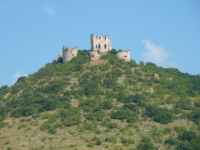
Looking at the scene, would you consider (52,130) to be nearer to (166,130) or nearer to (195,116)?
(166,130)

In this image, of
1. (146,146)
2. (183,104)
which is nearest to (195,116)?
(183,104)

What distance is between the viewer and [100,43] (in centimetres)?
7794

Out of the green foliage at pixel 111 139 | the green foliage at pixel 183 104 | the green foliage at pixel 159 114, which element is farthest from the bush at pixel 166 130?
the green foliage at pixel 183 104

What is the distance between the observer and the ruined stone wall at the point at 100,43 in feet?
254

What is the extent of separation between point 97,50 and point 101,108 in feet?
68.7

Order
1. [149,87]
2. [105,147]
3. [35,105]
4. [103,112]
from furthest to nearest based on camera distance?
[149,87] → [35,105] → [103,112] → [105,147]

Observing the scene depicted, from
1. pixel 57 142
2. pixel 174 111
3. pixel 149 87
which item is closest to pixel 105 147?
pixel 57 142

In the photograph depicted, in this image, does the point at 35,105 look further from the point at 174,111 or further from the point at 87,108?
the point at 174,111

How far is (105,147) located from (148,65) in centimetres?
3150

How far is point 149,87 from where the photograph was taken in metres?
65.4

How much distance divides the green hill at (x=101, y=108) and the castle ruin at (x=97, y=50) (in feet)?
3.73

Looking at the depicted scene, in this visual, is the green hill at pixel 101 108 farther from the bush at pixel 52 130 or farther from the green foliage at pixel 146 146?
the bush at pixel 52 130

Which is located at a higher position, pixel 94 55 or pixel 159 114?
pixel 94 55

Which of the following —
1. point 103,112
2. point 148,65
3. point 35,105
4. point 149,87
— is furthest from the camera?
point 148,65
